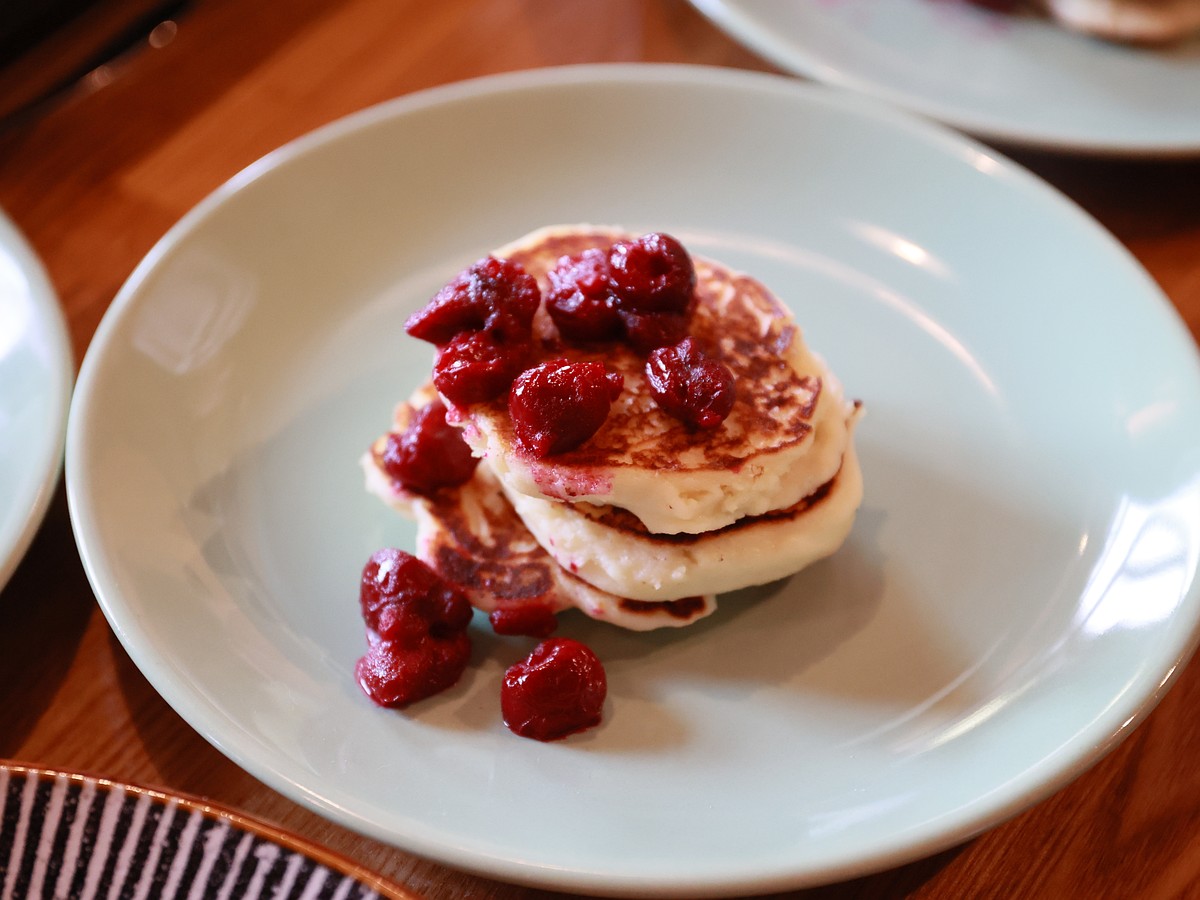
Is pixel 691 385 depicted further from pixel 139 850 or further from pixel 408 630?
pixel 139 850

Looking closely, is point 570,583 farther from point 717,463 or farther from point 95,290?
point 95,290

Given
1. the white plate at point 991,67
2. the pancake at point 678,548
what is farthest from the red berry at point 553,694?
the white plate at point 991,67

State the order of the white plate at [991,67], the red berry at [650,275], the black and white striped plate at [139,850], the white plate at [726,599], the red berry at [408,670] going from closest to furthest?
1. the black and white striped plate at [139,850]
2. the white plate at [726,599]
3. the red berry at [408,670]
4. the red berry at [650,275]
5. the white plate at [991,67]

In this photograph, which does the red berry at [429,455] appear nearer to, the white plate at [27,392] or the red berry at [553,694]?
the red berry at [553,694]

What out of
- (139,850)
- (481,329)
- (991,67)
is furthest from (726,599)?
(991,67)

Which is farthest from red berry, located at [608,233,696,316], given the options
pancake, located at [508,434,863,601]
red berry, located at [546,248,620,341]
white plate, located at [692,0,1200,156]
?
white plate, located at [692,0,1200,156]

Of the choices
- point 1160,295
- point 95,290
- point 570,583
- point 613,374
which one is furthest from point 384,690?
point 1160,295
